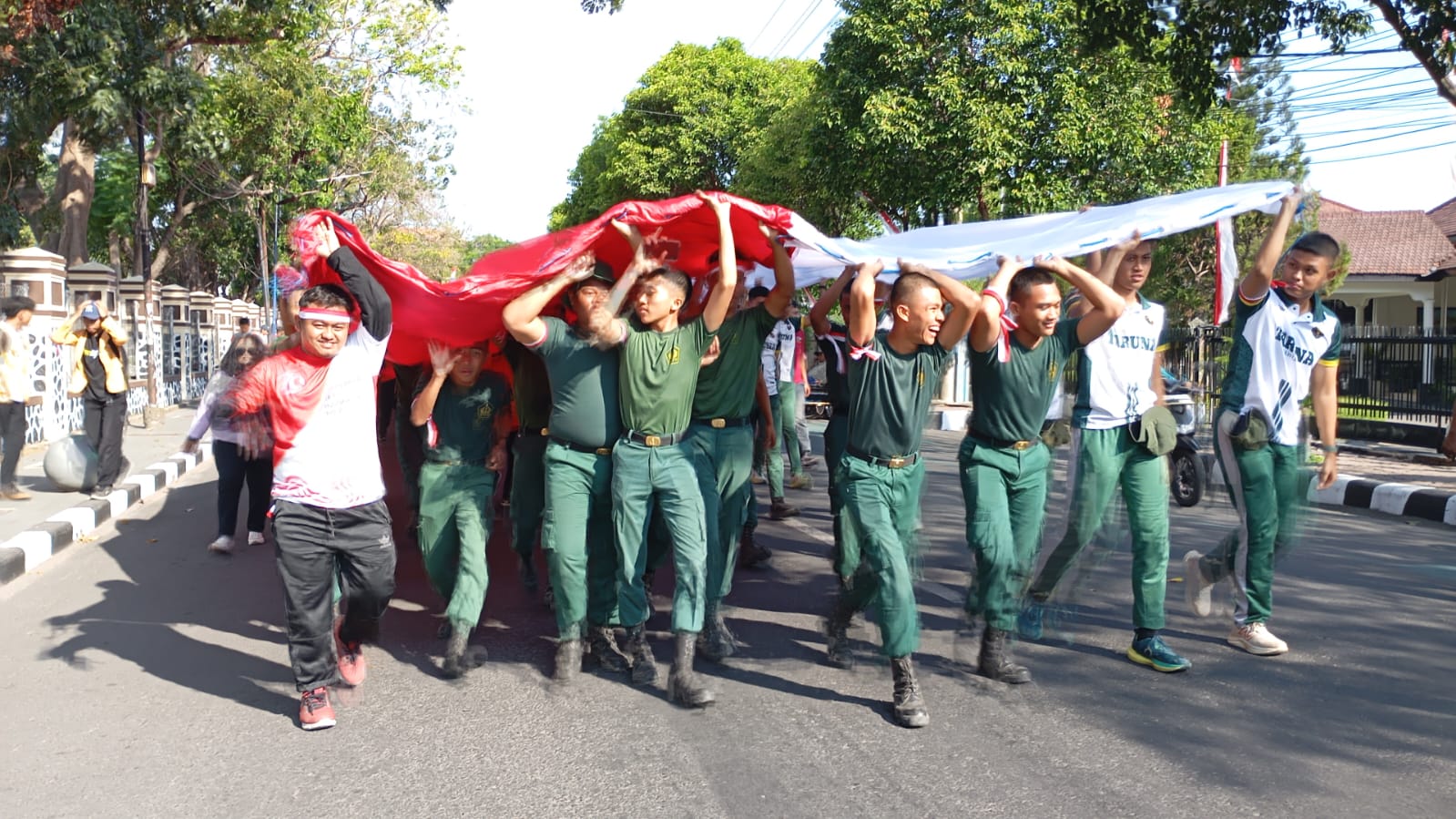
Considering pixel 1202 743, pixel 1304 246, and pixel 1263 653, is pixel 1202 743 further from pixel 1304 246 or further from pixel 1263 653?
pixel 1304 246

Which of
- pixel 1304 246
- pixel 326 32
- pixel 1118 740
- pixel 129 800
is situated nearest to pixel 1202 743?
pixel 1118 740

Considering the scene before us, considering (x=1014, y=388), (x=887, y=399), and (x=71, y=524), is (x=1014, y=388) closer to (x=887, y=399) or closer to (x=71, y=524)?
(x=887, y=399)

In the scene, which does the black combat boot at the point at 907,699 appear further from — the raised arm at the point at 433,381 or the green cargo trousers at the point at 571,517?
the raised arm at the point at 433,381

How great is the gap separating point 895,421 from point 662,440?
3.10 feet

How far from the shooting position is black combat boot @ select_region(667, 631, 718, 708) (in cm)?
460

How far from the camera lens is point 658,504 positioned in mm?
4918

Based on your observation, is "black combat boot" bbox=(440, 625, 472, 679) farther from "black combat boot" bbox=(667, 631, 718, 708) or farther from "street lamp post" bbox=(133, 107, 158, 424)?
"street lamp post" bbox=(133, 107, 158, 424)

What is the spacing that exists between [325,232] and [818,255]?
2218 mm

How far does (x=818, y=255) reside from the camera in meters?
5.64

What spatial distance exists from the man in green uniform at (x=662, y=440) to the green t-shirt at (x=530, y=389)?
3.45ft

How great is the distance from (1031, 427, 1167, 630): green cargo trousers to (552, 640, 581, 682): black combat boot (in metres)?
2.20

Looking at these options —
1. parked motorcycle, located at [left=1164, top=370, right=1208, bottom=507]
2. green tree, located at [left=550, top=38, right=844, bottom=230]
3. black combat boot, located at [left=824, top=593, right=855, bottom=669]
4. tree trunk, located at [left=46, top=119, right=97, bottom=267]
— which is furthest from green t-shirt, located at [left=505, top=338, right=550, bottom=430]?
green tree, located at [left=550, top=38, right=844, bottom=230]

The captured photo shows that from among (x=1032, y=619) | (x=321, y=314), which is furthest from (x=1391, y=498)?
(x=321, y=314)

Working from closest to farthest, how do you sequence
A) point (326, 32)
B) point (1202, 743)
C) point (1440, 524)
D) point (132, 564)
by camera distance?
point (1202, 743) → point (132, 564) → point (1440, 524) → point (326, 32)
